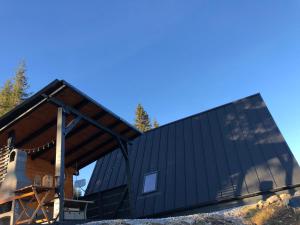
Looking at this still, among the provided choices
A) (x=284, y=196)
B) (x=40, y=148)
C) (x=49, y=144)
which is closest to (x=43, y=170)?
(x=40, y=148)

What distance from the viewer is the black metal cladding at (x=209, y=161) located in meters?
12.4

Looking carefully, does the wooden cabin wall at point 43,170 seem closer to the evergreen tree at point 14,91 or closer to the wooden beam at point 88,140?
the wooden beam at point 88,140

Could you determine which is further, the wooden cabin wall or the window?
the window

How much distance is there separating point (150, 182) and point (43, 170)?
15.8 ft

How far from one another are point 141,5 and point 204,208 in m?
Answer: 11.0

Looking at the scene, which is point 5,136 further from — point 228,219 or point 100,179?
point 228,219

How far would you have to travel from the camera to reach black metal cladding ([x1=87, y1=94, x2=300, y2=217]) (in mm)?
12383

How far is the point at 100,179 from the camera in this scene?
684 inches

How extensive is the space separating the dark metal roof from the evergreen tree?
21993 millimetres

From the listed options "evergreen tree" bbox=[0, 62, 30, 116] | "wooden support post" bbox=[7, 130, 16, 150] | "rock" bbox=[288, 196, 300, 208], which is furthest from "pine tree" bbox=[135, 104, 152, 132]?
"rock" bbox=[288, 196, 300, 208]

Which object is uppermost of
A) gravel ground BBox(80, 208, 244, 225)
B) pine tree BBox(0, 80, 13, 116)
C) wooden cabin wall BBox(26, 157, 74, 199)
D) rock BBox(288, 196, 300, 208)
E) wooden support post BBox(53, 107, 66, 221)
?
pine tree BBox(0, 80, 13, 116)

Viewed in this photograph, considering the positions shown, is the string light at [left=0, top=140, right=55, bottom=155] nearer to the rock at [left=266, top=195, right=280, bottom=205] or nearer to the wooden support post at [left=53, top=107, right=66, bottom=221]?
the wooden support post at [left=53, top=107, right=66, bottom=221]

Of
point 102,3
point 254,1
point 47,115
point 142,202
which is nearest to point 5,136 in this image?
point 47,115

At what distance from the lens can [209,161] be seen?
46.7 feet
